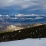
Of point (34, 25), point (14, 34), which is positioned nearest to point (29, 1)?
point (34, 25)

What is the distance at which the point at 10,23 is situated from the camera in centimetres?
204

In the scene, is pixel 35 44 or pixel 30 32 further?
pixel 30 32

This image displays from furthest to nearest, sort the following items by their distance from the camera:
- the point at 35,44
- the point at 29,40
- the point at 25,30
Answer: the point at 25,30 < the point at 29,40 < the point at 35,44

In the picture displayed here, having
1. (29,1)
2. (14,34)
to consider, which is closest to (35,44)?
(14,34)

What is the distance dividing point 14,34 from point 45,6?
73cm

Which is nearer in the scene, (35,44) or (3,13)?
(35,44)

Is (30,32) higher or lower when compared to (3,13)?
lower

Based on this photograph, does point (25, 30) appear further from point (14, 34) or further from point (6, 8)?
point (6, 8)

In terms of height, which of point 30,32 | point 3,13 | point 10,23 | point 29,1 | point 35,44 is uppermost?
point 29,1

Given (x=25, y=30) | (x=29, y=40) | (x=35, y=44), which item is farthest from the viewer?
(x=25, y=30)

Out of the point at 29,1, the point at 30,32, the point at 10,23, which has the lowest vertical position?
the point at 30,32

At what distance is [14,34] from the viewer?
206cm

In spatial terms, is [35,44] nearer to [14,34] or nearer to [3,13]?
[14,34]

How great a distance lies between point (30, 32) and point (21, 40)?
0.21 meters
